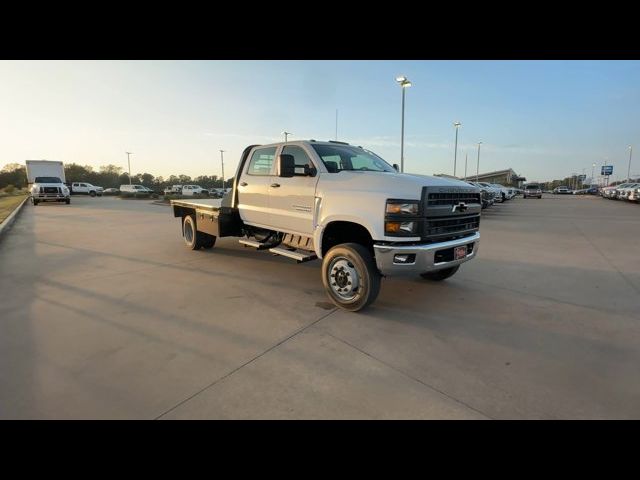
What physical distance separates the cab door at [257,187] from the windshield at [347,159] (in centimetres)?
107

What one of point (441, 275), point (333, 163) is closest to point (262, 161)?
point (333, 163)

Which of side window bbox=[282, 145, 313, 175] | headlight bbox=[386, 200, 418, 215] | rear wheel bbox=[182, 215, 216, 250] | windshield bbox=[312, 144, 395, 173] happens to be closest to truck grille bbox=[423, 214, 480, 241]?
headlight bbox=[386, 200, 418, 215]

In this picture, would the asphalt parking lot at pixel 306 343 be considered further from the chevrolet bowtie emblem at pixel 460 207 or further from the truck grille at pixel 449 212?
the chevrolet bowtie emblem at pixel 460 207

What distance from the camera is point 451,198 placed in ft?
15.1

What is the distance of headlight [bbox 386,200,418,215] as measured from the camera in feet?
13.7

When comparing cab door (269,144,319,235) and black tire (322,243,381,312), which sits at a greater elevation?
cab door (269,144,319,235)

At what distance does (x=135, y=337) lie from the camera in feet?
12.4

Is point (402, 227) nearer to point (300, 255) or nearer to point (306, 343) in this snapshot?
point (306, 343)

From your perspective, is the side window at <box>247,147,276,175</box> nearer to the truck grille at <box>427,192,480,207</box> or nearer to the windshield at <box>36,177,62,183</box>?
the truck grille at <box>427,192,480,207</box>

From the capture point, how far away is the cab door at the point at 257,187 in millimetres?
6105

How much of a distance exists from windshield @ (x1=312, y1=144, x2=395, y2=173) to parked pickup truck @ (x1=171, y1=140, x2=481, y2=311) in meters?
0.02

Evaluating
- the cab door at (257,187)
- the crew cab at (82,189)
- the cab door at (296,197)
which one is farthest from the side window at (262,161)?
the crew cab at (82,189)

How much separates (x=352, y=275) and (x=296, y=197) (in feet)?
5.16
